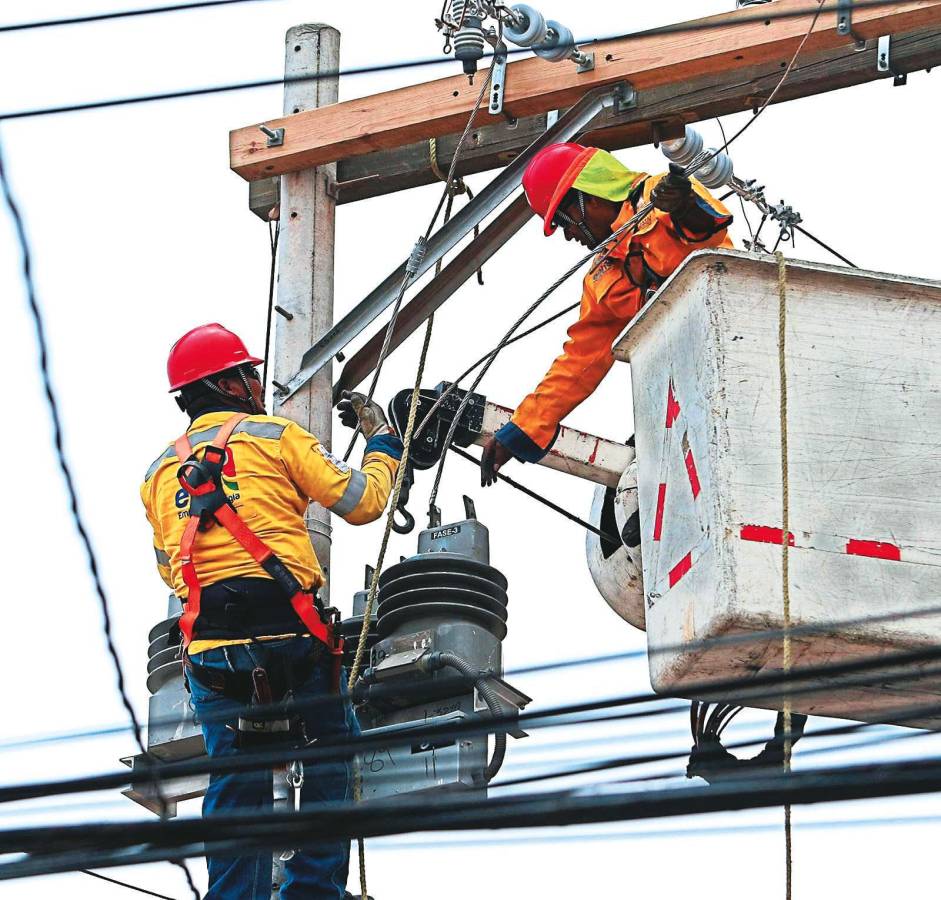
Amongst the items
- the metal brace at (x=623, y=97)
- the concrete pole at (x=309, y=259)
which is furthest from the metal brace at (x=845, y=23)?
the concrete pole at (x=309, y=259)

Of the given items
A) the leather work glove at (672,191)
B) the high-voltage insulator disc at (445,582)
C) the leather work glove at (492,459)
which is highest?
the leather work glove at (672,191)

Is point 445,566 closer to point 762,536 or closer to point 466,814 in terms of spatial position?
point 762,536

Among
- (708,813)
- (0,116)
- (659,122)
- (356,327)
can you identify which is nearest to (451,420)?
(356,327)

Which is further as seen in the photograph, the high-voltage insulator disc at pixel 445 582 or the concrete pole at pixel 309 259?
the concrete pole at pixel 309 259

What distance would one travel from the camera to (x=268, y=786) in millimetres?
6867

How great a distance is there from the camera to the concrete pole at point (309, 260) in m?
8.34

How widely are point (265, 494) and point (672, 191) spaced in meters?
1.54

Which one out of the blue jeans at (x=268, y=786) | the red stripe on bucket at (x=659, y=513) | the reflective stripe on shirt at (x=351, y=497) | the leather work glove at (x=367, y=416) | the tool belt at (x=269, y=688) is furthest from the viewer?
the leather work glove at (x=367, y=416)

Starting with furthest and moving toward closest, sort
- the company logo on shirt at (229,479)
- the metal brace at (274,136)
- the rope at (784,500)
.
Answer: the metal brace at (274,136) → the company logo on shirt at (229,479) → the rope at (784,500)

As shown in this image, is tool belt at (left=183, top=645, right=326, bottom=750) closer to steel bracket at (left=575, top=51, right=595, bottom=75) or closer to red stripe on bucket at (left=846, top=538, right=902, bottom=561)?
red stripe on bucket at (left=846, top=538, right=902, bottom=561)

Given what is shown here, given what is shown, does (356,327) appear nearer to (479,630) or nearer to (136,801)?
(479,630)

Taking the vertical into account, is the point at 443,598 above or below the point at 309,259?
below

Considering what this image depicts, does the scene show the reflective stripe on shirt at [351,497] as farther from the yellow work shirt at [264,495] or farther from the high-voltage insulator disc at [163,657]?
the high-voltage insulator disc at [163,657]

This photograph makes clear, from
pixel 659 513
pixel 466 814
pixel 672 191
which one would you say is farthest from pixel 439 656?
pixel 466 814
